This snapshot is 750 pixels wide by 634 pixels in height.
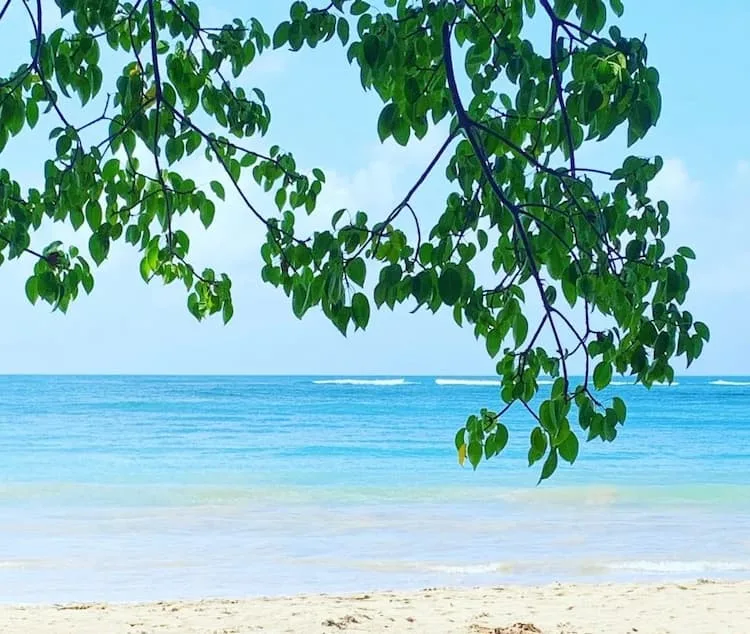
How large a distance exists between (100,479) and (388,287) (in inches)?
722

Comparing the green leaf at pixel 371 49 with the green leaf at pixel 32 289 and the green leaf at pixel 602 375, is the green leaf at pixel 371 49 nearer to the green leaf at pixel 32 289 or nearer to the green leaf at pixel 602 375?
the green leaf at pixel 602 375

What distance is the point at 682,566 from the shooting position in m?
A: 10.6

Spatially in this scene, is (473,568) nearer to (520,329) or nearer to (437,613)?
(437,613)

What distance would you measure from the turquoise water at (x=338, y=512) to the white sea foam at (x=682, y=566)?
0.03m

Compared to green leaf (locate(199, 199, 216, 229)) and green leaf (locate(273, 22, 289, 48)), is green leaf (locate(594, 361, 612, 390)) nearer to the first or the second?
green leaf (locate(273, 22, 289, 48))

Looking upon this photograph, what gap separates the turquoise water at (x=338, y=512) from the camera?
10.3m

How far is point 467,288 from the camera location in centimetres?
239

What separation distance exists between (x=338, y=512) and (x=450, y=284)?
42.4 feet

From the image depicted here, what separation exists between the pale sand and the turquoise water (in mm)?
889

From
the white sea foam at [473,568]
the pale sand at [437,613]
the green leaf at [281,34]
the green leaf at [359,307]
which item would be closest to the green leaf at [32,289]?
the green leaf at [281,34]

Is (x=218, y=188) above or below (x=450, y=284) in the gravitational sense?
above

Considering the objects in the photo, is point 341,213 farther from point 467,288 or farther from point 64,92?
point 64,92

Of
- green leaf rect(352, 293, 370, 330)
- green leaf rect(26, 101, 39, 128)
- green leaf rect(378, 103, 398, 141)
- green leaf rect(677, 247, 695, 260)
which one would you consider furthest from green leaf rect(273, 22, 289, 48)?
green leaf rect(677, 247, 695, 260)

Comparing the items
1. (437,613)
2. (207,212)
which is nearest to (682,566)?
(437,613)
